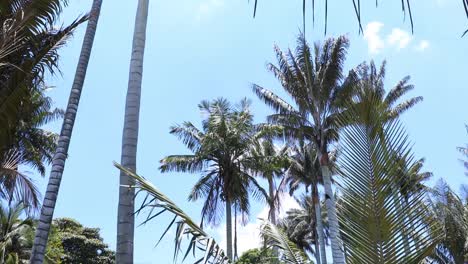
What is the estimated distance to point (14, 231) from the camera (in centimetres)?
2322

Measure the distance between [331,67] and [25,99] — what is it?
1587 centimetres

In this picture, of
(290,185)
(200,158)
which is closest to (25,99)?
(200,158)

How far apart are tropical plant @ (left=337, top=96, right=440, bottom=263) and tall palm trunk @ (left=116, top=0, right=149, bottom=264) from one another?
3.31m

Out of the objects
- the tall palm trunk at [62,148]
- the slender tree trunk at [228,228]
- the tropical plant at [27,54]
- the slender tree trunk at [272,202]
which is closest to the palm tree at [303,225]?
the slender tree trunk at [272,202]

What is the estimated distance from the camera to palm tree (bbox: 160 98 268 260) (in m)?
24.0

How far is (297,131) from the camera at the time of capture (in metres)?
22.1

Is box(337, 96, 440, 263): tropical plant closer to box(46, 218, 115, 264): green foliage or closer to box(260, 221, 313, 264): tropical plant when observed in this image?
box(260, 221, 313, 264): tropical plant

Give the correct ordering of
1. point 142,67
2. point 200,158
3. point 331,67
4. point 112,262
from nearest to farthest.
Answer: point 142,67 → point 331,67 → point 200,158 → point 112,262

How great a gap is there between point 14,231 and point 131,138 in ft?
61.4

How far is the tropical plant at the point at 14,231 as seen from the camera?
22.6 metres

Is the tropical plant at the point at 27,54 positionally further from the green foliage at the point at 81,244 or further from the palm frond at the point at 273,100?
the green foliage at the point at 81,244

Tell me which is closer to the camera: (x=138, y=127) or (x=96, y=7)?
(x=138, y=127)

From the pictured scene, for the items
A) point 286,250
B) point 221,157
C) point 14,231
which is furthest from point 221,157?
point 286,250

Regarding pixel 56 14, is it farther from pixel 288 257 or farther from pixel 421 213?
pixel 421 213
